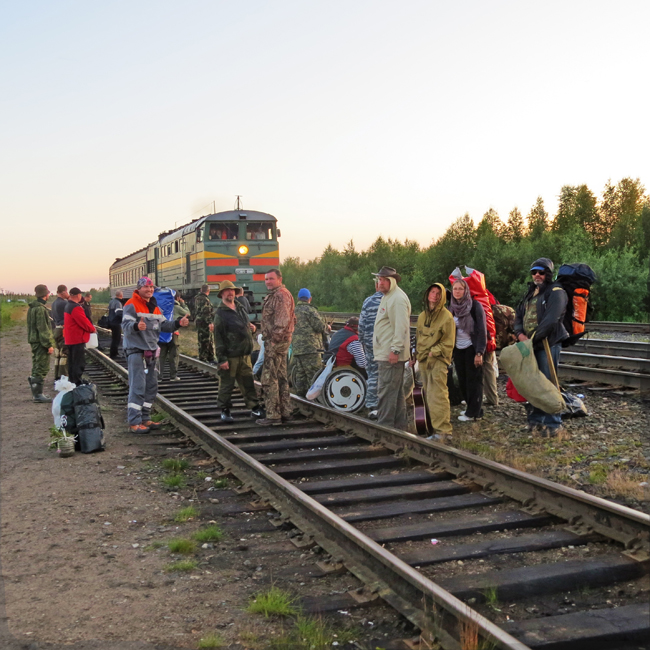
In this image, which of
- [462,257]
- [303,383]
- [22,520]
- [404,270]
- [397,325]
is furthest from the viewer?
[404,270]

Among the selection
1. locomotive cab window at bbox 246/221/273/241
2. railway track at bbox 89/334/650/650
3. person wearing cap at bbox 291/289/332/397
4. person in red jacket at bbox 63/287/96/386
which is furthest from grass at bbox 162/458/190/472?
locomotive cab window at bbox 246/221/273/241

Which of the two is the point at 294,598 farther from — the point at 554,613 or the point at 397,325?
the point at 397,325

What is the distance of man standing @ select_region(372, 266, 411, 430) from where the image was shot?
8.12 meters

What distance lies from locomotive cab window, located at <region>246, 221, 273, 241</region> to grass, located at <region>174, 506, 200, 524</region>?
19.3 m

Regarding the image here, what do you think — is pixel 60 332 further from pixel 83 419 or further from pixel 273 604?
pixel 273 604

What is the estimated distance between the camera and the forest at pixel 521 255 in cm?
2786

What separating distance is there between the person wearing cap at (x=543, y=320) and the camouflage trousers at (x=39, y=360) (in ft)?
27.0

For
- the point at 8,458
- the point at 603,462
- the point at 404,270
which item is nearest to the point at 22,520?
the point at 8,458

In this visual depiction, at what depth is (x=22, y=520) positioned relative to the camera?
5.93 meters

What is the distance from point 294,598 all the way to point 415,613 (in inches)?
29.4

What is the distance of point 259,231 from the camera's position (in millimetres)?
24891

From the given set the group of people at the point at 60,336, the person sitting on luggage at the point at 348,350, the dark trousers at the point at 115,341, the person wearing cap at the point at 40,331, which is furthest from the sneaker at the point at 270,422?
the dark trousers at the point at 115,341

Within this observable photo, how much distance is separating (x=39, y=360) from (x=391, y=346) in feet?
23.7

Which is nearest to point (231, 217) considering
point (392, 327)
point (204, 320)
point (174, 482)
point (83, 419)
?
point (204, 320)
